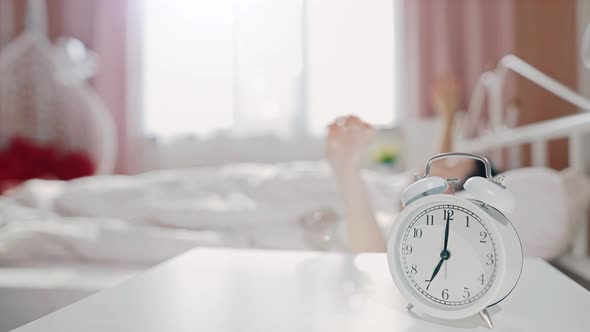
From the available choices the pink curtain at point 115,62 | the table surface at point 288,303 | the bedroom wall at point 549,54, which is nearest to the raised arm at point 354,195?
the table surface at point 288,303

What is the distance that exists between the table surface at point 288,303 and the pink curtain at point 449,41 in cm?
251

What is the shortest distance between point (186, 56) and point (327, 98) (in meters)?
1.07

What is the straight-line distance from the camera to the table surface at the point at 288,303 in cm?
39

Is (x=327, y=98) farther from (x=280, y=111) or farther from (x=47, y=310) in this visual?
(x=47, y=310)

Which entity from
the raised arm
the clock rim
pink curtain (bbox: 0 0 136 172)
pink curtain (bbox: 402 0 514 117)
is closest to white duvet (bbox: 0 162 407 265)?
the raised arm

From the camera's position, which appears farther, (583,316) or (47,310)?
(47,310)

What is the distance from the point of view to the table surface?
1.29 feet

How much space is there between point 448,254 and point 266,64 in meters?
2.90

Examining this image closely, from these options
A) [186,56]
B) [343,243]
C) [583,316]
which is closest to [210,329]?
[583,316]

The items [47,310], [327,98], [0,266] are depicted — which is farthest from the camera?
[327,98]

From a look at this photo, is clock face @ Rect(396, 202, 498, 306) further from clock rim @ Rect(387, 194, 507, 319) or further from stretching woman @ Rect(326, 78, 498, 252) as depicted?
stretching woman @ Rect(326, 78, 498, 252)

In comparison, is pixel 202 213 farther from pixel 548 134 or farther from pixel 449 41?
pixel 449 41

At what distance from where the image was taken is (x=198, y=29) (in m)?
3.26

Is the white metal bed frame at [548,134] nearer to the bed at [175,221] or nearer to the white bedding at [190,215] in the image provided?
the bed at [175,221]
